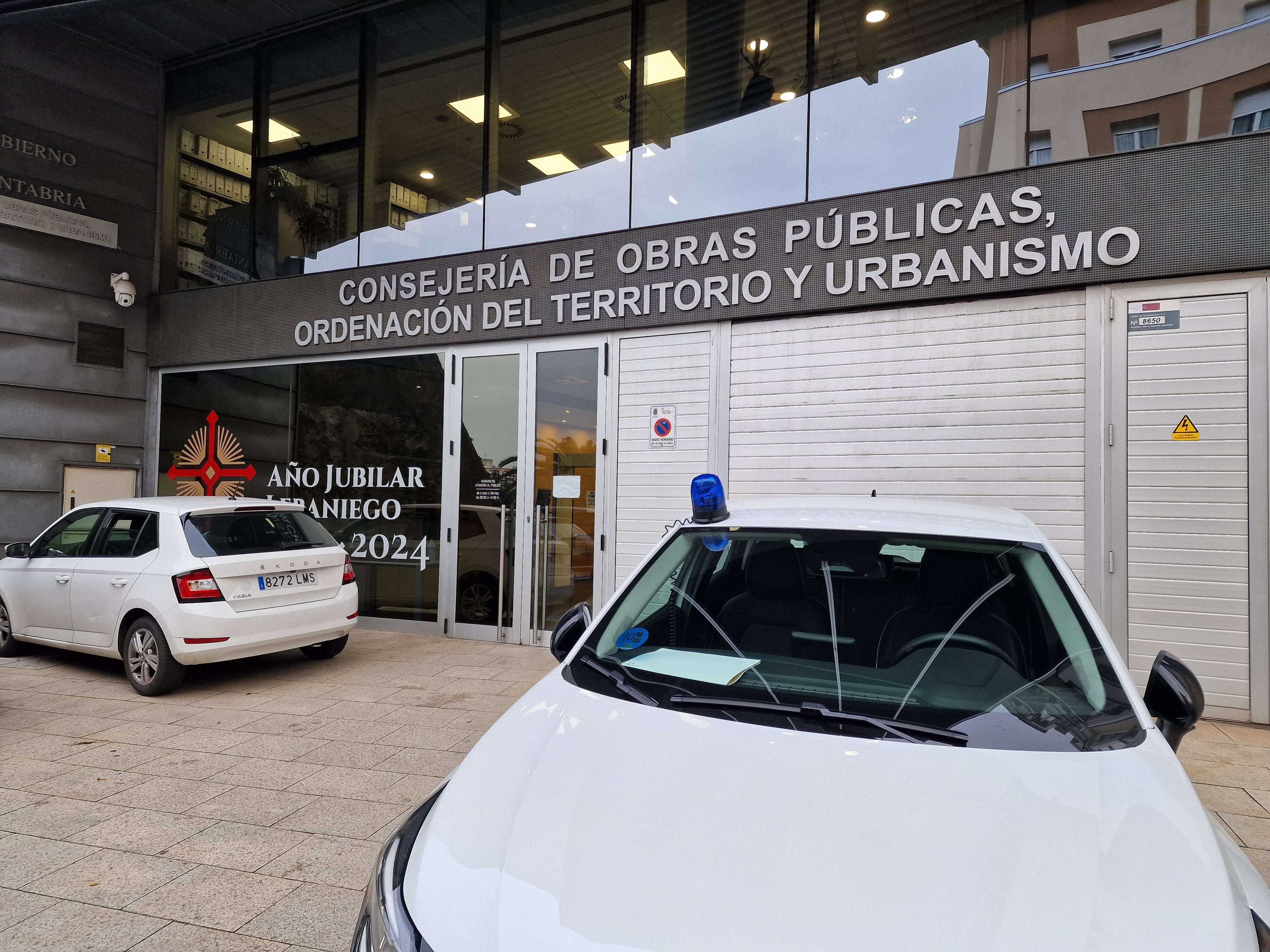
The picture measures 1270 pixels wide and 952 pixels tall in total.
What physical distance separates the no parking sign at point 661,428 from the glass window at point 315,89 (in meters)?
5.70

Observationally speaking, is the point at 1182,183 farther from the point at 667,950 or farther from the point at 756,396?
the point at 667,950

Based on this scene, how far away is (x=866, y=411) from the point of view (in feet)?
22.0

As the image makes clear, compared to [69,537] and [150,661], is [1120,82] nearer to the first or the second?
[150,661]

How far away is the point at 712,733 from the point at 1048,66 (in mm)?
7028

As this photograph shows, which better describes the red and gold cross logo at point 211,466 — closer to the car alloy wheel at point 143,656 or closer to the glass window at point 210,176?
the glass window at point 210,176

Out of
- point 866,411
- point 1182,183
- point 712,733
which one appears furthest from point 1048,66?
point 712,733

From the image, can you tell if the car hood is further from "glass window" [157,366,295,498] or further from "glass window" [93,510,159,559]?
"glass window" [157,366,295,498]

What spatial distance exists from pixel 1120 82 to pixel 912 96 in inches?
63.6

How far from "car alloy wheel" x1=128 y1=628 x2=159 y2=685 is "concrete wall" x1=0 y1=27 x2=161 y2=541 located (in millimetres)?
5067

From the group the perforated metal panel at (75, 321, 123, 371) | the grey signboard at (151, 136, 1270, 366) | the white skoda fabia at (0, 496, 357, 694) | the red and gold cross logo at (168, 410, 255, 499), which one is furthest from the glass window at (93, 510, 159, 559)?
the perforated metal panel at (75, 321, 123, 371)

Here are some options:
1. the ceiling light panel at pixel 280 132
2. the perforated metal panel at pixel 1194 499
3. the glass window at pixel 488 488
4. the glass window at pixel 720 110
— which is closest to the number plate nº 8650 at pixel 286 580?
the glass window at pixel 488 488

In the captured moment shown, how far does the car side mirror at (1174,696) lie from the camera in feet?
6.55

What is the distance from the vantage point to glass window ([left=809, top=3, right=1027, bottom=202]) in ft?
21.7

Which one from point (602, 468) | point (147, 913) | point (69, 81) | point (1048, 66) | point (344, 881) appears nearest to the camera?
point (147, 913)
